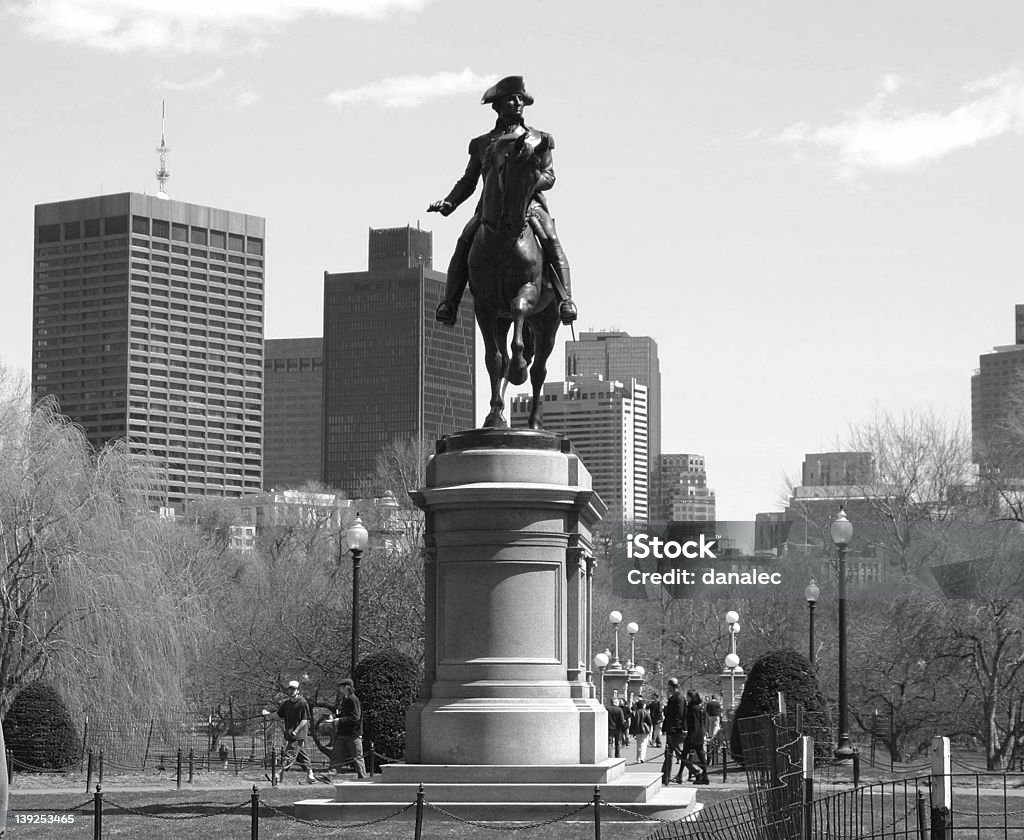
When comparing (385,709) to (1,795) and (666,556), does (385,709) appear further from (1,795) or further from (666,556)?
(666,556)

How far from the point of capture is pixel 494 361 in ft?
75.2

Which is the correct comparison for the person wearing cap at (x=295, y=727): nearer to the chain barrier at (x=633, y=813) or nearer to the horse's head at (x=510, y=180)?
the horse's head at (x=510, y=180)

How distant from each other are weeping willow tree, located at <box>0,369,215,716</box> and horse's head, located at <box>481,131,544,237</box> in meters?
18.0

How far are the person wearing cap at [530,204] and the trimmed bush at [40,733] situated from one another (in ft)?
48.8

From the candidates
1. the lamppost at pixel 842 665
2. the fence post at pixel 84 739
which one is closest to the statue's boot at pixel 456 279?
the lamppost at pixel 842 665

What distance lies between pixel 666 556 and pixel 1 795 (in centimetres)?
5771

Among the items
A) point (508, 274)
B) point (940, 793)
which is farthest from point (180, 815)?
point (940, 793)

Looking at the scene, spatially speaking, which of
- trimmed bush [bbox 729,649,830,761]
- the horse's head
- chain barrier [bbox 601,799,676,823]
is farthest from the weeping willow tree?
chain barrier [bbox 601,799,676,823]

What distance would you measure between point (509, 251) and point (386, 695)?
43.7 feet

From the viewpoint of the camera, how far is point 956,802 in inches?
1046

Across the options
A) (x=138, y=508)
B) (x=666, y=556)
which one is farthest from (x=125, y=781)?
(x=666, y=556)

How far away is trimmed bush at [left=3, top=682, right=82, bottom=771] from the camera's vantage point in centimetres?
3403

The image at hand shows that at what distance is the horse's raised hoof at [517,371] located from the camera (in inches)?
888

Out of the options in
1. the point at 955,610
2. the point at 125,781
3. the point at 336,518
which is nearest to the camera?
the point at 125,781
